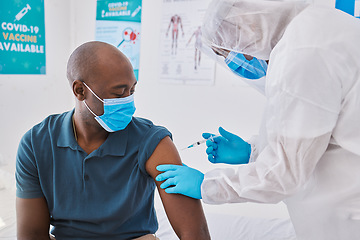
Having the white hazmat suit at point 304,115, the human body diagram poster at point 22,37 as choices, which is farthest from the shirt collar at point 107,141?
the human body diagram poster at point 22,37

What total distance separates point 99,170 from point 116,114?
22cm

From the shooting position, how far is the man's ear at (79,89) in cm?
130

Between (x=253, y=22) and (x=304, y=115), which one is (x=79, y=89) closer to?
(x=253, y=22)

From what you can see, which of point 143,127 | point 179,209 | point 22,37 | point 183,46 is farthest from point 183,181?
point 22,37

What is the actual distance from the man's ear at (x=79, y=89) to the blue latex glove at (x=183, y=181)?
1.38ft

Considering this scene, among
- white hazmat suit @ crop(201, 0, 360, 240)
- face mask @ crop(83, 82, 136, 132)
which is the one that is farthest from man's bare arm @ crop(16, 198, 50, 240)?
white hazmat suit @ crop(201, 0, 360, 240)

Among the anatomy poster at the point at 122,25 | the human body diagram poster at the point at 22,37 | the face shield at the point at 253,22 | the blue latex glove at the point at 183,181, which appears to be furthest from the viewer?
the anatomy poster at the point at 122,25

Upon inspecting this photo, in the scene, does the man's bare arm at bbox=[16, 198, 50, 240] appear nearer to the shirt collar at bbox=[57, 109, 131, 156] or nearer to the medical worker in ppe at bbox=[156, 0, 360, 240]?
the shirt collar at bbox=[57, 109, 131, 156]

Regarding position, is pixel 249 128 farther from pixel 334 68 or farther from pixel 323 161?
pixel 334 68

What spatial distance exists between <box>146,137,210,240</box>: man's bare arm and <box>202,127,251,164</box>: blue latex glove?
0.29 m

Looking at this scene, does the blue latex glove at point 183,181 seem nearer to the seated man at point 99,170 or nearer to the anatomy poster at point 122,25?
the seated man at point 99,170

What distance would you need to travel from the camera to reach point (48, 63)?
9.71 feet

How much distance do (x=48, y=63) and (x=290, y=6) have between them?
93.7 inches

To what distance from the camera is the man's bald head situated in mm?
1264
